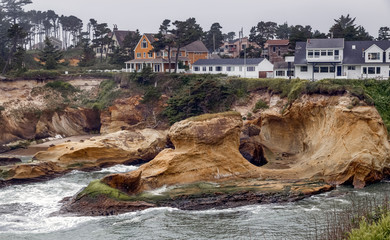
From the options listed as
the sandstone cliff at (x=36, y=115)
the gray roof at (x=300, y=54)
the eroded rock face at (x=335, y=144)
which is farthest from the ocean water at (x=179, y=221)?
the sandstone cliff at (x=36, y=115)

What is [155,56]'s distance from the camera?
7812cm

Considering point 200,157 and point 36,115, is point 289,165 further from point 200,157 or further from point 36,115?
point 36,115

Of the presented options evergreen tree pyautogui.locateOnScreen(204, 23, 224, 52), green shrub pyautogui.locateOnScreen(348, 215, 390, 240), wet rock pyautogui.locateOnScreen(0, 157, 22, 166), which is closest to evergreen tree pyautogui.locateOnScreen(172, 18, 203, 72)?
wet rock pyautogui.locateOnScreen(0, 157, 22, 166)

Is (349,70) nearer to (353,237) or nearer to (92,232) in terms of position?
(92,232)

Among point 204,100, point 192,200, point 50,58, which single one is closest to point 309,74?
point 204,100

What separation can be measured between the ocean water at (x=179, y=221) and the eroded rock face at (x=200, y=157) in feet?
15.3

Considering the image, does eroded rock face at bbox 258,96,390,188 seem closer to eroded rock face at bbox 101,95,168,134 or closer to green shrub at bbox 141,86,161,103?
eroded rock face at bbox 101,95,168,134

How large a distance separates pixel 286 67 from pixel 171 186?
30806 mm

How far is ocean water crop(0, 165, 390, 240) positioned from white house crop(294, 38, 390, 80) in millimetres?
22435

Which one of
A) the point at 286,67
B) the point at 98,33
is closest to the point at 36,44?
the point at 98,33

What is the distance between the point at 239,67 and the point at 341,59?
13.6 meters

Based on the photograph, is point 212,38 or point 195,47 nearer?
point 195,47

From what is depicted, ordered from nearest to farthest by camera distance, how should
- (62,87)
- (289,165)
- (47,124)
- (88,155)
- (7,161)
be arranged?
(289,165) → (7,161) → (88,155) → (47,124) → (62,87)

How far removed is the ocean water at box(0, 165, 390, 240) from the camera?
99.6 ft
